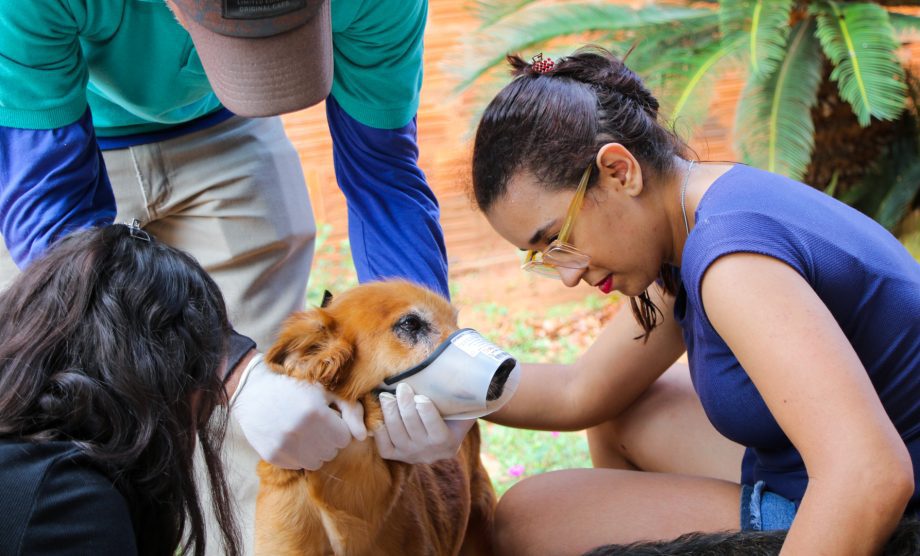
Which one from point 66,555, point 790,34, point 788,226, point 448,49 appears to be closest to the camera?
point 66,555

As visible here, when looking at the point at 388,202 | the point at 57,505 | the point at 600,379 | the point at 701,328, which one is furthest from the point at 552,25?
the point at 57,505

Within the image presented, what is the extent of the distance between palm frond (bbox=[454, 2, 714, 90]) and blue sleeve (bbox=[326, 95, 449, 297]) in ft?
9.69

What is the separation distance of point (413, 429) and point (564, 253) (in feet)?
1.98

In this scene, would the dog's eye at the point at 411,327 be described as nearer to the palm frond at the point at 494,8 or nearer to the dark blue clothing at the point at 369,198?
the dark blue clothing at the point at 369,198

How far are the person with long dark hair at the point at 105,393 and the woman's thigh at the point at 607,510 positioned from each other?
1127 millimetres

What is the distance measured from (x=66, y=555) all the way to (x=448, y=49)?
6.37 meters

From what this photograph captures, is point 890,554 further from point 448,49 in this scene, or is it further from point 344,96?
point 448,49

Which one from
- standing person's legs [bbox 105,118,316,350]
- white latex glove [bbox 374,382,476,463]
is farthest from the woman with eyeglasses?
standing person's legs [bbox 105,118,316,350]

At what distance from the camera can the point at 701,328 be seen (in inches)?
95.0

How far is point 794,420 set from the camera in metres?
1.98

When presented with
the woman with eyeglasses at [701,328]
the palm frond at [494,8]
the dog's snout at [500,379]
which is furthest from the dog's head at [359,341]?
the palm frond at [494,8]

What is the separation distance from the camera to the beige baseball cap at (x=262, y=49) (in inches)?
90.9

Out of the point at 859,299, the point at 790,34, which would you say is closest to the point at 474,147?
the point at 859,299

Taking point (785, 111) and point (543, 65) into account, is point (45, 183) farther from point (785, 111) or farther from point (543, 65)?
point (785, 111)
